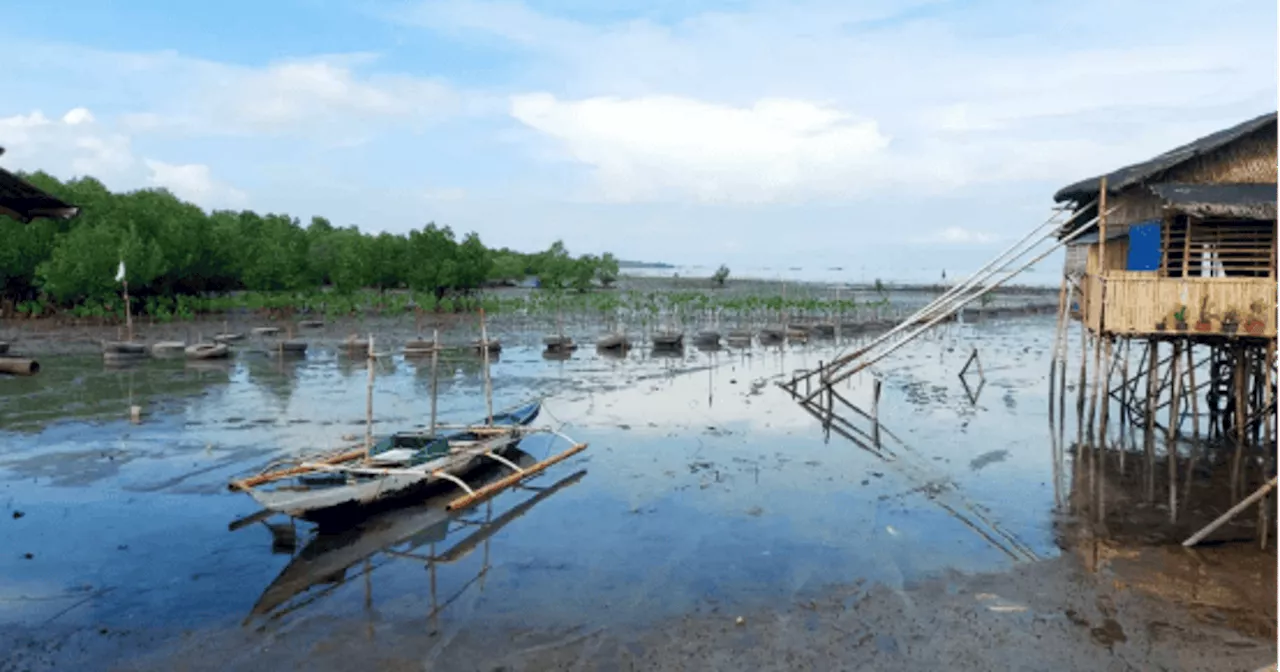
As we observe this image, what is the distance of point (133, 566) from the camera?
11.9 metres

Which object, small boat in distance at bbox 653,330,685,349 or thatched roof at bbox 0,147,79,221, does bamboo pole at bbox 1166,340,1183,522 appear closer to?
thatched roof at bbox 0,147,79,221

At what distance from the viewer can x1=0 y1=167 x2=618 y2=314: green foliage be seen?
141 feet

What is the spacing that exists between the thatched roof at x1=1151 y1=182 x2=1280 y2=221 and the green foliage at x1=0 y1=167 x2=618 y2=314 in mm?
41105

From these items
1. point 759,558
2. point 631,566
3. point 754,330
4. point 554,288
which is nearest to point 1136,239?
point 759,558

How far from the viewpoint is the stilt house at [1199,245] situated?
15531 millimetres

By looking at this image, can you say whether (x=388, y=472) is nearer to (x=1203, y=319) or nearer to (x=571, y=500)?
(x=571, y=500)

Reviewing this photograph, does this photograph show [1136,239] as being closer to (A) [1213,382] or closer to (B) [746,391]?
(A) [1213,382]

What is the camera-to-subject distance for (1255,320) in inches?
611

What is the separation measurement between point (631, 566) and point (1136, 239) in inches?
513

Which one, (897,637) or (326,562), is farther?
(326,562)

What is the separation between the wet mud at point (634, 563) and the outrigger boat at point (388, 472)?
428 mm

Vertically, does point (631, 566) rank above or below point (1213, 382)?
below

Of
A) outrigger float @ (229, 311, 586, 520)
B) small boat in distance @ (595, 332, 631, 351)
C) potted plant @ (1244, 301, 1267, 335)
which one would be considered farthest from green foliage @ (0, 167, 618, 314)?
potted plant @ (1244, 301, 1267, 335)

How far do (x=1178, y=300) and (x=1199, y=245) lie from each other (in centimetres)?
162
